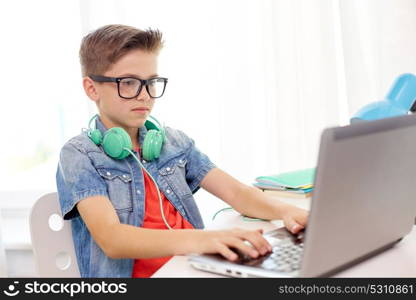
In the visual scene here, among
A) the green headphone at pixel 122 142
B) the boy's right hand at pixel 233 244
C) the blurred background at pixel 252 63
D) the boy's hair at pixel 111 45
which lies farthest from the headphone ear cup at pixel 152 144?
the blurred background at pixel 252 63

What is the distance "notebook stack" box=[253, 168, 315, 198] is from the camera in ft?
5.44

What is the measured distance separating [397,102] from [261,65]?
1.09 meters

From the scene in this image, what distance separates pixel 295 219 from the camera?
125cm

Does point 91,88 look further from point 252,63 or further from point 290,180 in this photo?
point 252,63

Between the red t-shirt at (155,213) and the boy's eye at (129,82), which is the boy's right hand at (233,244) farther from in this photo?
the boy's eye at (129,82)

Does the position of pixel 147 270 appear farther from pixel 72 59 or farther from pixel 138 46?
pixel 72 59

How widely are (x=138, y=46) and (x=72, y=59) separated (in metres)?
1.23

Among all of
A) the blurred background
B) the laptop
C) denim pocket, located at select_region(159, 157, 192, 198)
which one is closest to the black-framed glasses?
denim pocket, located at select_region(159, 157, 192, 198)

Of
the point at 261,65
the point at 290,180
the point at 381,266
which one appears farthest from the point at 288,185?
the point at 261,65

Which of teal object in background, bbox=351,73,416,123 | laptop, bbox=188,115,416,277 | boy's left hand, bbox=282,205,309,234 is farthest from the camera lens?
teal object in background, bbox=351,73,416,123

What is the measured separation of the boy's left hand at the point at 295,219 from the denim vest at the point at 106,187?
37 cm

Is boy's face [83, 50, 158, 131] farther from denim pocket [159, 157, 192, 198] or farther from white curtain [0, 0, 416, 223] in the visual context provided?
white curtain [0, 0, 416, 223]

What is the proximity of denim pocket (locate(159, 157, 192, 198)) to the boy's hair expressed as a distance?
1.01ft

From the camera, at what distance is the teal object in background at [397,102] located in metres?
1.35
